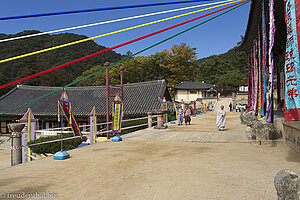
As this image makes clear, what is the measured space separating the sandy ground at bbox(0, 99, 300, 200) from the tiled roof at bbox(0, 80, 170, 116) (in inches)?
579

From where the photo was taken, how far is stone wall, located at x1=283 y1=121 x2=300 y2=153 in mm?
5652

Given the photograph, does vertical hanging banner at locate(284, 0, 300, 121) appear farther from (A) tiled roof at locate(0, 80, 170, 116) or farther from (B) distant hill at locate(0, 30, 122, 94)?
(B) distant hill at locate(0, 30, 122, 94)

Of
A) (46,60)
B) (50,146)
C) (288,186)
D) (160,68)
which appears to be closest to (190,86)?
(160,68)

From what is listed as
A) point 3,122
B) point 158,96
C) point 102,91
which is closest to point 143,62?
point 102,91

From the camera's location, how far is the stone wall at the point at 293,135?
5652 millimetres

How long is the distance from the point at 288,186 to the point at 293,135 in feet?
15.4

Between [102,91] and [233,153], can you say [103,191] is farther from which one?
[102,91]

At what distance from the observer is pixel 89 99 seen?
82.4 feet

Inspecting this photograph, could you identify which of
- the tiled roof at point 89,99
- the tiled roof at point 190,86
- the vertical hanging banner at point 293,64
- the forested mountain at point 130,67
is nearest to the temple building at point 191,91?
the tiled roof at point 190,86

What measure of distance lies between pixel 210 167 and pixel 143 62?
40059 mm

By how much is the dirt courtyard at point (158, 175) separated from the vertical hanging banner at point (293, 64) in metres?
1.23

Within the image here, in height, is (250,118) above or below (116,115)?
below

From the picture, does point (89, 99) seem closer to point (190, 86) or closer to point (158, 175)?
point (158, 175)

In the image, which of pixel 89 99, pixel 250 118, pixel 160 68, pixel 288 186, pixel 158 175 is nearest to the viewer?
pixel 288 186
